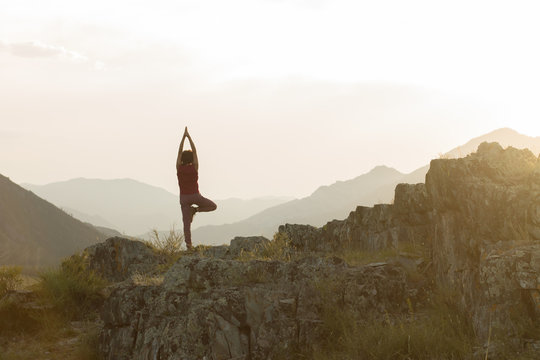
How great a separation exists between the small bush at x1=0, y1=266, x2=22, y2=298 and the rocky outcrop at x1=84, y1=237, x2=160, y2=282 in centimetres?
208

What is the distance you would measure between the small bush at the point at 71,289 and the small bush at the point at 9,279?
0.53 m

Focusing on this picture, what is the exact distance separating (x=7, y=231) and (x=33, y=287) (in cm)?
8193

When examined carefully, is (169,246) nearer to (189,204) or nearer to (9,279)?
(189,204)

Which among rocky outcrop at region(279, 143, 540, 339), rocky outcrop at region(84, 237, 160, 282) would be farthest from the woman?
rocky outcrop at region(279, 143, 540, 339)

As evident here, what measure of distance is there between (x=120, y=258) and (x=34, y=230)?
275ft

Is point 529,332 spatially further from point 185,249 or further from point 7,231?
point 7,231

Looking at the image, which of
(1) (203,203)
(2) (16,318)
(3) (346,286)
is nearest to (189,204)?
(1) (203,203)

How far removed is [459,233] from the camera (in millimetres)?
7855

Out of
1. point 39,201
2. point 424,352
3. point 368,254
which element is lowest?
point 424,352

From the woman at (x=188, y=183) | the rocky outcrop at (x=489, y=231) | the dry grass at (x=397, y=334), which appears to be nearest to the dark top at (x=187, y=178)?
the woman at (x=188, y=183)

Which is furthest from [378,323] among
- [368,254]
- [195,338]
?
[368,254]

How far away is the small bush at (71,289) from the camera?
10406 mm

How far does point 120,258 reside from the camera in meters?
13.1

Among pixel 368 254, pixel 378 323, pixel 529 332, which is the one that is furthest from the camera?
pixel 368 254
